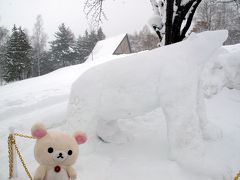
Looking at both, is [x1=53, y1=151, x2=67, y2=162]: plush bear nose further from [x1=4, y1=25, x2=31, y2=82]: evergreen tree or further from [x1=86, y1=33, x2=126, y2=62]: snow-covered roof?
[x1=4, y1=25, x2=31, y2=82]: evergreen tree

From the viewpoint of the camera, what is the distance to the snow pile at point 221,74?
7742mm

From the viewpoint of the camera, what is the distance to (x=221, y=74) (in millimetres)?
8062

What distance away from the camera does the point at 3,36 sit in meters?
37.2

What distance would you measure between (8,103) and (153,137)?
6045mm

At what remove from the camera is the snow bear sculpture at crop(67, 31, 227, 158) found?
3787mm

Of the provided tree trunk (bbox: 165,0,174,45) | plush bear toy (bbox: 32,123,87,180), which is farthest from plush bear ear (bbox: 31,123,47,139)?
tree trunk (bbox: 165,0,174,45)

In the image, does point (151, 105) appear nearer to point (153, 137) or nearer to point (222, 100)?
point (153, 137)

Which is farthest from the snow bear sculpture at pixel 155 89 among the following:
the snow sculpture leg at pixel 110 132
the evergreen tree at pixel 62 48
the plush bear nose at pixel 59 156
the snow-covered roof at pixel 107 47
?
the evergreen tree at pixel 62 48

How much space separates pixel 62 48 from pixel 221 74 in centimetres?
3463

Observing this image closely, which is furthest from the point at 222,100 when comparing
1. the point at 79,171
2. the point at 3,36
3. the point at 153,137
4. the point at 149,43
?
the point at 3,36

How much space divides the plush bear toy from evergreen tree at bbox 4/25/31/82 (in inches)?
1160

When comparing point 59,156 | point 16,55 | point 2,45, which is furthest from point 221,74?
point 2,45

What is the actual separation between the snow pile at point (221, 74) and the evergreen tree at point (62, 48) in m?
33.6

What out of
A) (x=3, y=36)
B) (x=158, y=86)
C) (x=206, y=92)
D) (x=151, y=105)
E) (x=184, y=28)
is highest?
(x=3, y=36)
